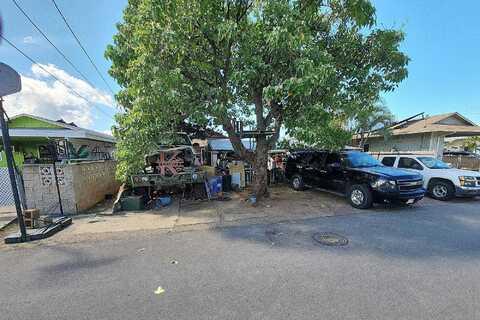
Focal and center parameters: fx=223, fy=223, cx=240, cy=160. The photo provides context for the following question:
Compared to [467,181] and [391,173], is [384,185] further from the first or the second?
[467,181]

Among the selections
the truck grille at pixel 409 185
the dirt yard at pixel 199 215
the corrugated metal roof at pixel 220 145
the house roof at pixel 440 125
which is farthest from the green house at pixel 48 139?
the house roof at pixel 440 125

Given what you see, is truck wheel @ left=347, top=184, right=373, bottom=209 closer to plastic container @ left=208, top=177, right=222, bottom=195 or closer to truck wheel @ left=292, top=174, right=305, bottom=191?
truck wheel @ left=292, top=174, right=305, bottom=191

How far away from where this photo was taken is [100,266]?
11.8 ft

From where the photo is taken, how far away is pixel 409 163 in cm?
899

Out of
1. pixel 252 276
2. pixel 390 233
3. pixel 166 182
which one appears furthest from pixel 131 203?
pixel 390 233

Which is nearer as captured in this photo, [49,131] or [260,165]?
[260,165]

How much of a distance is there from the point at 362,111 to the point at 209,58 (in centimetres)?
531

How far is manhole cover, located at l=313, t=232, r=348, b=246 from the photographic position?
14.2 feet

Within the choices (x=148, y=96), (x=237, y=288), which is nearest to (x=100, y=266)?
(x=237, y=288)

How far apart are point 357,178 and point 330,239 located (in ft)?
10.9

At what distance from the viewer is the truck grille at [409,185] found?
21.1 ft

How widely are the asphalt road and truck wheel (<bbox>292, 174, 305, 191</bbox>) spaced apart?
4807mm

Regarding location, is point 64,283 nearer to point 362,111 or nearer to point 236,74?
point 236,74

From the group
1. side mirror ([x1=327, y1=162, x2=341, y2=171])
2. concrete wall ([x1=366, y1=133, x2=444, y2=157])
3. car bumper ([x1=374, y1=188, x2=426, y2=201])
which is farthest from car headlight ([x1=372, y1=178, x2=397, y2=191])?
concrete wall ([x1=366, y1=133, x2=444, y2=157])
